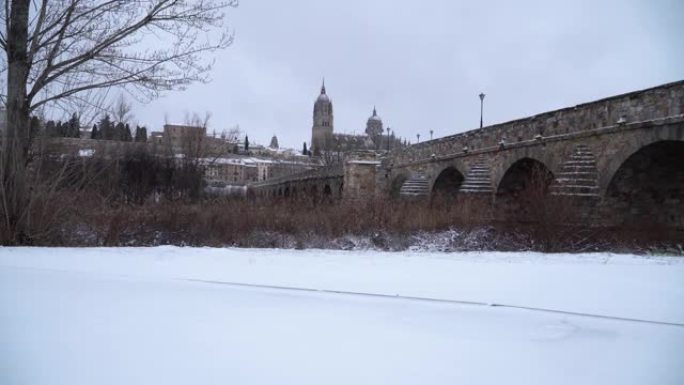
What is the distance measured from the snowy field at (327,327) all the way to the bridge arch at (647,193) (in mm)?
9773

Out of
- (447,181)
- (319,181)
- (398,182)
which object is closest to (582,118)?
(447,181)

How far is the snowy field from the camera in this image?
2.14 metres

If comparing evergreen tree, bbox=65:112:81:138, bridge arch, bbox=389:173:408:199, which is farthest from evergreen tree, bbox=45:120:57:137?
bridge arch, bbox=389:173:408:199

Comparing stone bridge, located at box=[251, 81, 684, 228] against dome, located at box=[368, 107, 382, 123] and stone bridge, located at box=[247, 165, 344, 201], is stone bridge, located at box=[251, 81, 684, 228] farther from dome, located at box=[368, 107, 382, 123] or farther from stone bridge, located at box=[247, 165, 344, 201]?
dome, located at box=[368, 107, 382, 123]

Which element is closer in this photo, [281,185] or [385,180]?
[385,180]

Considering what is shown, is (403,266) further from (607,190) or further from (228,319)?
(607,190)

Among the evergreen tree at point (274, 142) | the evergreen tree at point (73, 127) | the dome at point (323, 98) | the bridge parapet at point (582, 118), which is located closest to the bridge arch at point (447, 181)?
the bridge parapet at point (582, 118)

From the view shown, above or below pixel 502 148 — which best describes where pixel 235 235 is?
below

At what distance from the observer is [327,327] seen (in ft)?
8.97

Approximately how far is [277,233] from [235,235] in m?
0.99

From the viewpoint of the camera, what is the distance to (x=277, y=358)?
229 cm

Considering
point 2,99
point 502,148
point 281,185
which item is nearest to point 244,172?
point 281,185

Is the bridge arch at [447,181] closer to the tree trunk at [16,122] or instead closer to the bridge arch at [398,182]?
the bridge arch at [398,182]

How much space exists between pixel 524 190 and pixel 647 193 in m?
3.75
